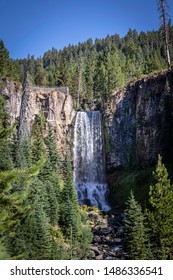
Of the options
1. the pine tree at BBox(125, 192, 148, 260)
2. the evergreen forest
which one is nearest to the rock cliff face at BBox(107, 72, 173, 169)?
the evergreen forest

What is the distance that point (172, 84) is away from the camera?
3169 cm

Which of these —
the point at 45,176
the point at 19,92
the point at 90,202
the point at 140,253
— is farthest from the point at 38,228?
the point at 19,92

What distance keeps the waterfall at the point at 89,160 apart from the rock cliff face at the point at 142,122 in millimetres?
1786

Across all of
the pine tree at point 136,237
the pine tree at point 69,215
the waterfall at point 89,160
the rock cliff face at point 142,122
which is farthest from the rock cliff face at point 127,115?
the pine tree at point 136,237

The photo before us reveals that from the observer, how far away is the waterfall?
37.5 m

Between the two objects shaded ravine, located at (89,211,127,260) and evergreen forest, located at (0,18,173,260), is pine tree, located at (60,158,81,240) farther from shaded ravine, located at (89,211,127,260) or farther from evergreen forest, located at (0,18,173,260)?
shaded ravine, located at (89,211,127,260)

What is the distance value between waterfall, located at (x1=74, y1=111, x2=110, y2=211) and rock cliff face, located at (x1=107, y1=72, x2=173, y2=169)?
5.86 ft

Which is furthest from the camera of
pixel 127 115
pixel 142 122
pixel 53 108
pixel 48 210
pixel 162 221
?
pixel 53 108

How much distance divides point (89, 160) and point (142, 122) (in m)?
9.36

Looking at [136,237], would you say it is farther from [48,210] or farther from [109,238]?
[48,210]

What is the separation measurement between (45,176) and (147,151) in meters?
13.1

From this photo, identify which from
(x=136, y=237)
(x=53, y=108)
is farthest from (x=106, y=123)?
(x=136, y=237)

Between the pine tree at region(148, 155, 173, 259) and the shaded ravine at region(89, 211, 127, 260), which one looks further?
the shaded ravine at region(89, 211, 127, 260)

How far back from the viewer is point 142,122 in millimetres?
36188
